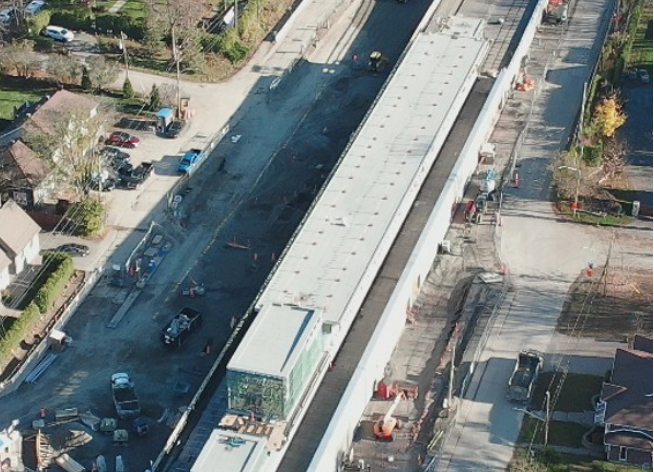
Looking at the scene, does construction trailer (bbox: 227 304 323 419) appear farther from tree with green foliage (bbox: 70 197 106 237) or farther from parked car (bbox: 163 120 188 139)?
parked car (bbox: 163 120 188 139)

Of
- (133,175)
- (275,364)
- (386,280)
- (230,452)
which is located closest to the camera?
(230,452)

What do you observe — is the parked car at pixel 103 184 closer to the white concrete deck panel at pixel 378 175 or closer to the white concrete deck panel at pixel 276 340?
the white concrete deck panel at pixel 378 175

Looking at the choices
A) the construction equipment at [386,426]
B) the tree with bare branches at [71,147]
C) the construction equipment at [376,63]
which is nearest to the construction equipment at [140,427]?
the construction equipment at [386,426]

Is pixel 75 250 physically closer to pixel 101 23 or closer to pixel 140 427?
pixel 140 427

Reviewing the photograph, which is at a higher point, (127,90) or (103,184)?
(127,90)

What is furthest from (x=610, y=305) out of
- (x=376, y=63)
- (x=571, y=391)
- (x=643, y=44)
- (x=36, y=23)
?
(x=36, y=23)

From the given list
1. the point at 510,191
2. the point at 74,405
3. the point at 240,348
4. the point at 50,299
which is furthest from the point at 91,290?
the point at 510,191
